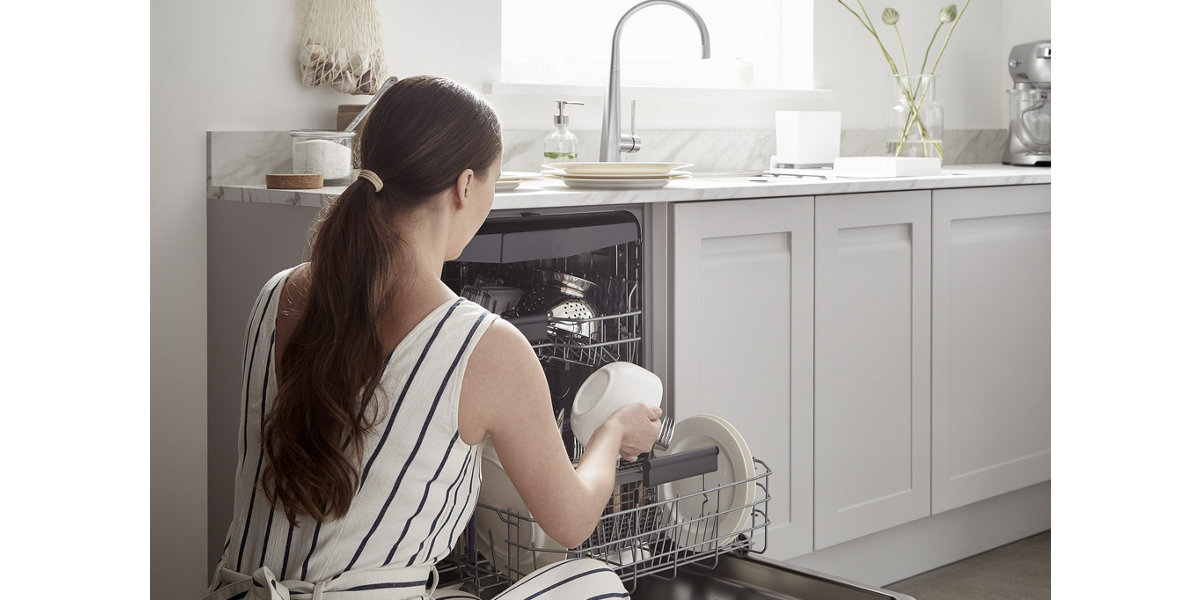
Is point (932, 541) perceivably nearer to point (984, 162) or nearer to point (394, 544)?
point (984, 162)

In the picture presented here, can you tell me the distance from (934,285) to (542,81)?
1.06m

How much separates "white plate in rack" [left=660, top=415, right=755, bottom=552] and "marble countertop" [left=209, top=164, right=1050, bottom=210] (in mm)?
427

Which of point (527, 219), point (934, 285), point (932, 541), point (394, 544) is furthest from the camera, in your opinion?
point (932, 541)

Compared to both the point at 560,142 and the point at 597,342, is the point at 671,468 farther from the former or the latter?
the point at 560,142

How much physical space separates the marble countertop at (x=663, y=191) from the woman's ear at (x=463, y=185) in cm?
47

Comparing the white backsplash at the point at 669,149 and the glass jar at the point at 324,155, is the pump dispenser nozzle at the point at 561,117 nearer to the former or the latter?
the white backsplash at the point at 669,149

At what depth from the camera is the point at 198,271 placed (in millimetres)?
2078

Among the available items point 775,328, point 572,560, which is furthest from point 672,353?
point 572,560

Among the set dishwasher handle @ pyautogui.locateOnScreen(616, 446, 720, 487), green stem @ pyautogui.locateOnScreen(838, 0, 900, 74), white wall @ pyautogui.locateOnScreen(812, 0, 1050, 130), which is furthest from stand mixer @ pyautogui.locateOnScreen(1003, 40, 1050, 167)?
dishwasher handle @ pyautogui.locateOnScreen(616, 446, 720, 487)

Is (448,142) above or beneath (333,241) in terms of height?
above

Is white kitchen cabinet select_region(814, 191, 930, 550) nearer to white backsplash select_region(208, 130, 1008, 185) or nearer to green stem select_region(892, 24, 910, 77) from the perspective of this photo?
white backsplash select_region(208, 130, 1008, 185)

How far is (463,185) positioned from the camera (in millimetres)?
1267

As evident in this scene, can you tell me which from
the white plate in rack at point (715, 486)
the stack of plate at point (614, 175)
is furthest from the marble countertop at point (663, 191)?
the white plate in rack at point (715, 486)

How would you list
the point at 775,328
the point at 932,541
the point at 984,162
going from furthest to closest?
the point at 984,162 → the point at 932,541 → the point at 775,328
